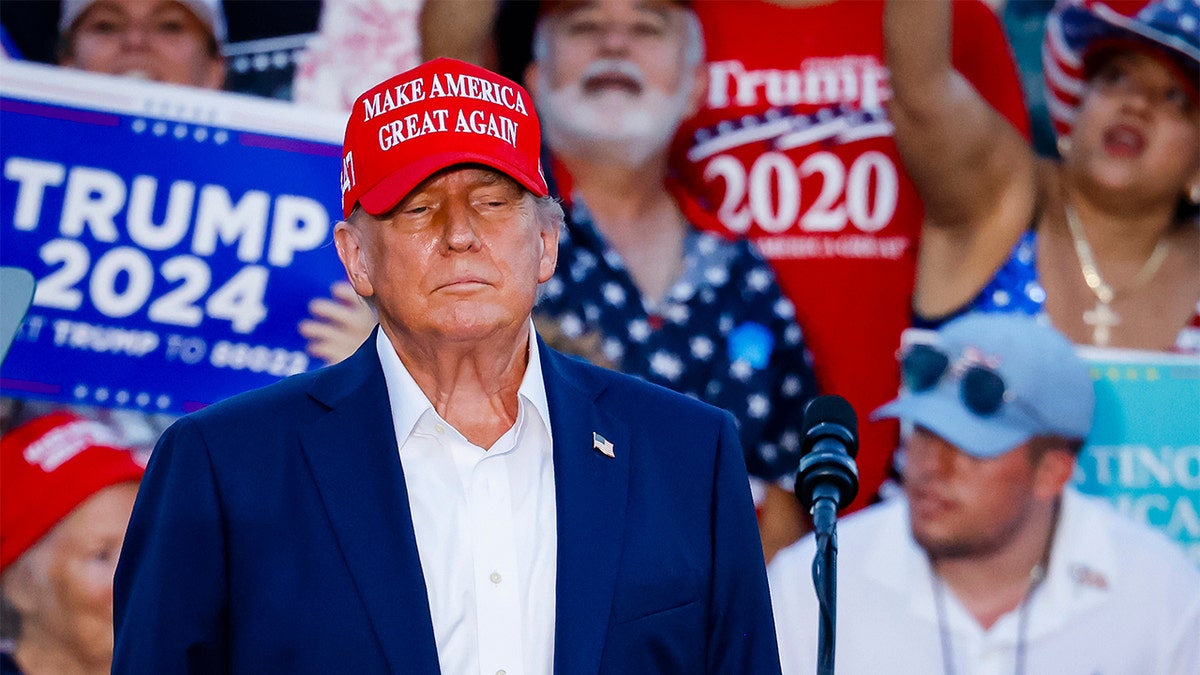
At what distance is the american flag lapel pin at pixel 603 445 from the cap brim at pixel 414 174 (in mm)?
312

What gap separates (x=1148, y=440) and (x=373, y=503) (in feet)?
7.93

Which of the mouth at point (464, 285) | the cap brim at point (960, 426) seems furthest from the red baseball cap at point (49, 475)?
the mouth at point (464, 285)

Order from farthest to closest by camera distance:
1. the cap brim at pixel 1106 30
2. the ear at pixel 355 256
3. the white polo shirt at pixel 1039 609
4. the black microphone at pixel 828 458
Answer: the cap brim at pixel 1106 30
the white polo shirt at pixel 1039 609
the ear at pixel 355 256
the black microphone at pixel 828 458

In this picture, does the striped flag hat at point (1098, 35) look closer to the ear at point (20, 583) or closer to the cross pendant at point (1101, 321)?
the cross pendant at point (1101, 321)

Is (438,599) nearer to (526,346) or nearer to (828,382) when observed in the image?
(526,346)

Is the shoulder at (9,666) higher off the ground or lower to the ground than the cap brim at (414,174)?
lower

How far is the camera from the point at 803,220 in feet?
11.5

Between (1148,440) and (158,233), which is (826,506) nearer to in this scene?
(1148,440)

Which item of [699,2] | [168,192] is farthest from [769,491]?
[168,192]

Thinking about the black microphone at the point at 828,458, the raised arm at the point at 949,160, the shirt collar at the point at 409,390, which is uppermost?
the raised arm at the point at 949,160

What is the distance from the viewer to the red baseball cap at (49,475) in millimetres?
3402

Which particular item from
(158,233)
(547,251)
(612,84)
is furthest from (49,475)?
(547,251)

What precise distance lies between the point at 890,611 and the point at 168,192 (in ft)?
6.67

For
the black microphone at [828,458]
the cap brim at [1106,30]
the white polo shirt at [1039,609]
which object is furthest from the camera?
the cap brim at [1106,30]
